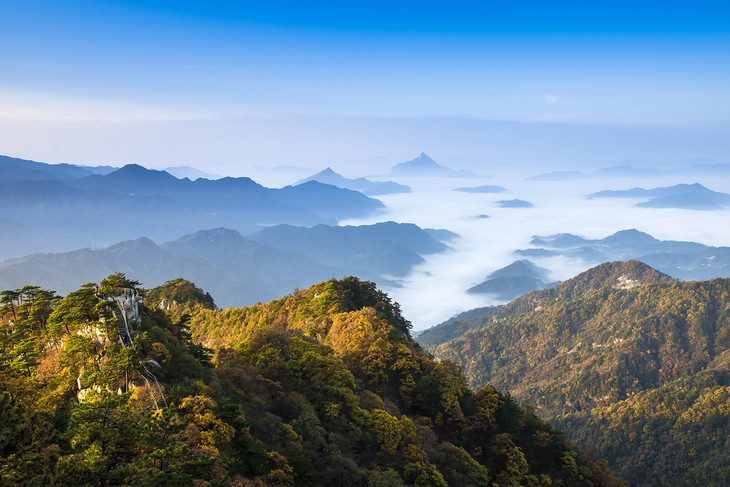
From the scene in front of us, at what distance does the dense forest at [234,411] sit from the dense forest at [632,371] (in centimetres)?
4749

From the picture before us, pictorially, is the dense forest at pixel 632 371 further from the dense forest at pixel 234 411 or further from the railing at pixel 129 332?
the railing at pixel 129 332

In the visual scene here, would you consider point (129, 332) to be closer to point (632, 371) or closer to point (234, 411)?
point (234, 411)

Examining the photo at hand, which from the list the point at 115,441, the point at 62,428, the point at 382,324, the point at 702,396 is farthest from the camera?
the point at 702,396

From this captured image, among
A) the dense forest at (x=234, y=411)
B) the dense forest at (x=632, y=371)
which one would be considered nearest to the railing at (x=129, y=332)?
the dense forest at (x=234, y=411)

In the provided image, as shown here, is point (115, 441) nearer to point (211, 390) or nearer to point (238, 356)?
point (211, 390)

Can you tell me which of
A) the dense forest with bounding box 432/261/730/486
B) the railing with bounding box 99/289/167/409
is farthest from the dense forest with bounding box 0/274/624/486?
the dense forest with bounding box 432/261/730/486

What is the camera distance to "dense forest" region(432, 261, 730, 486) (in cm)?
9356

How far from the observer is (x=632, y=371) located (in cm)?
13350

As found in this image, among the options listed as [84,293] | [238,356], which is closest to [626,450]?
[238,356]

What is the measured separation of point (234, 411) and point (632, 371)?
13915cm

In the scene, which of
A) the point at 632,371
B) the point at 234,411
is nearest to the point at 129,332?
the point at 234,411

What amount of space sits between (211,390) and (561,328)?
543 ft

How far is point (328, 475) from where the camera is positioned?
28.2m

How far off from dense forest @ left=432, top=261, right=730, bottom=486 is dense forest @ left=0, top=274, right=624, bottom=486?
4749cm
